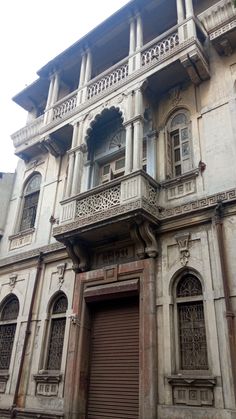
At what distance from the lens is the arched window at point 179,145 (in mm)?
9794

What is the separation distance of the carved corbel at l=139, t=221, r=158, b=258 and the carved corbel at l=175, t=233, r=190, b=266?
58cm

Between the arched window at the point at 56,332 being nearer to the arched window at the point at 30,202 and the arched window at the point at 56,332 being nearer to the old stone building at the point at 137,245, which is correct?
the old stone building at the point at 137,245

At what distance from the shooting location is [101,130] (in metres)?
12.4

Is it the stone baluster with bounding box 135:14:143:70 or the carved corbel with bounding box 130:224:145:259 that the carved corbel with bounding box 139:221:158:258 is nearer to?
the carved corbel with bounding box 130:224:145:259

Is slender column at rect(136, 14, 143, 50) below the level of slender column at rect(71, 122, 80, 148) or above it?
above

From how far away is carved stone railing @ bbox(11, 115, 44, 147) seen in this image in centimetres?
1427

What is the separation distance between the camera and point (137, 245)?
907 cm

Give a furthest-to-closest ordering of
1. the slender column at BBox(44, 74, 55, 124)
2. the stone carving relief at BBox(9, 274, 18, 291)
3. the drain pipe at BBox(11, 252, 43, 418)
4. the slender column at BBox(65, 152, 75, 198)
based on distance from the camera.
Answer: the slender column at BBox(44, 74, 55, 124), the stone carving relief at BBox(9, 274, 18, 291), the slender column at BBox(65, 152, 75, 198), the drain pipe at BBox(11, 252, 43, 418)

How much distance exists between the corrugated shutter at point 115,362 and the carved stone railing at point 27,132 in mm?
7873

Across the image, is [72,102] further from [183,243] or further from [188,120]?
[183,243]

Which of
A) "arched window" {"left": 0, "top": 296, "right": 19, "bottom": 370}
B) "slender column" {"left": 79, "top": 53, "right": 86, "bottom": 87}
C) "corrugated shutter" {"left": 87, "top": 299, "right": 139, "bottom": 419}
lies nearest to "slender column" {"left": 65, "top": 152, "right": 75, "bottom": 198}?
"slender column" {"left": 79, "top": 53, "right": 86, "bottom": 87}

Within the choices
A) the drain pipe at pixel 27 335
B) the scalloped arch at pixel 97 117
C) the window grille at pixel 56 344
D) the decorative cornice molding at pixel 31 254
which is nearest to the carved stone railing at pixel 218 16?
the scalloped arch at pixel 97 117

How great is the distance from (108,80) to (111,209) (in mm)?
5063

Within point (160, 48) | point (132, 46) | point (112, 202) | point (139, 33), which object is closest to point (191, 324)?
point (112, 202)
